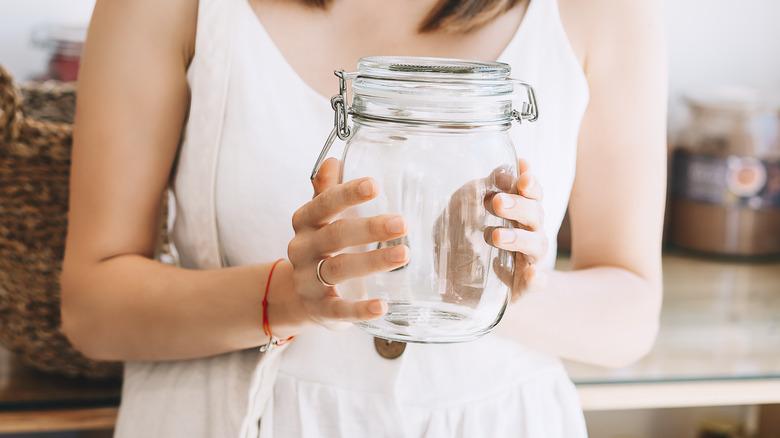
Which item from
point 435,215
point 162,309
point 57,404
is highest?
point 435,215

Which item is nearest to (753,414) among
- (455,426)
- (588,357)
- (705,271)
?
(705,271)

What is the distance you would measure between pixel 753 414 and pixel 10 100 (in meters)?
1.50

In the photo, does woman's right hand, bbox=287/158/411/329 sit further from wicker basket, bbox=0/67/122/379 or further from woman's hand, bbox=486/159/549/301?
wicker basket, bbox=0/67/122/379

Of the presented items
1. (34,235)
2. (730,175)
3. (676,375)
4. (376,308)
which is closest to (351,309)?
(376,308)

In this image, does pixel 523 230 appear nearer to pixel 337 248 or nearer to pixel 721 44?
pixel 337 248

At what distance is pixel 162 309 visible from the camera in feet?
2.37

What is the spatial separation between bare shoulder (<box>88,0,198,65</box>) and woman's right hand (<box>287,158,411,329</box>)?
0.86 ft

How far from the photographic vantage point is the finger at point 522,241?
50cm

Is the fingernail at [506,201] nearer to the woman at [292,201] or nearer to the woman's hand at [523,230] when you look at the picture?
the woman's hand at [523,230]

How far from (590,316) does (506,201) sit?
34 cm

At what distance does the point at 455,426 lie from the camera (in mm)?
776

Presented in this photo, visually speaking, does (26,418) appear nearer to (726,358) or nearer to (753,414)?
(726,358)

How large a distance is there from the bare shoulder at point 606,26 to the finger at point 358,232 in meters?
0.41

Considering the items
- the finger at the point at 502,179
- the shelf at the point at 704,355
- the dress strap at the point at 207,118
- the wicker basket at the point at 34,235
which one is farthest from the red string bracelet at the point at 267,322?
the shelf at the point at 704,355
